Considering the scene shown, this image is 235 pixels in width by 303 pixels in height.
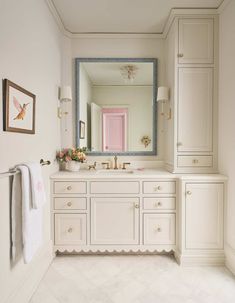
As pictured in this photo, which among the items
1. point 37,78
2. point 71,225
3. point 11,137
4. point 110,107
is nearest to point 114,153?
point 110,107

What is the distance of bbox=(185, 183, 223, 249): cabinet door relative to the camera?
2.23 m

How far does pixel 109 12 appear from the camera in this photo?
7.82 ft

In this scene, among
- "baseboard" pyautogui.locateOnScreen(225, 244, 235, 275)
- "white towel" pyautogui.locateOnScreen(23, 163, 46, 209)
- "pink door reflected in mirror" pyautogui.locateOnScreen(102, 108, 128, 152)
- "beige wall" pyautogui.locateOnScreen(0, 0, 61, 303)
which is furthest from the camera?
"pink door reflected in mirror" pyautogui.locateOnScreen(102, 108, 128, 152)

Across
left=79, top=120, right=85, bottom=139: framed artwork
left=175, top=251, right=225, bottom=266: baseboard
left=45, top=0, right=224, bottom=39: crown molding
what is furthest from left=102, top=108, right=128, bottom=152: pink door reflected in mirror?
left=175, top=251, right=225, bottom=266: baseboard

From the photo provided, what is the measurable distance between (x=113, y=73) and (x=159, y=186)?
1462 millimetres

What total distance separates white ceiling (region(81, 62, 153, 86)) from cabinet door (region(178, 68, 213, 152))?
51 cm

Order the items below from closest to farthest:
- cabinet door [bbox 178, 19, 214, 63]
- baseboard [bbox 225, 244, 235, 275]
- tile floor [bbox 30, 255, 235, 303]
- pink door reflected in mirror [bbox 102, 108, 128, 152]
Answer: tile floor [bbox 30, 255, 235, 303]
baseboard [bbox 225, 244, 235, 275]
cabinet door [bbox 178, 19, 214, 63]
pink door reflected in mirror [bbox 102, 108, 128, 152]

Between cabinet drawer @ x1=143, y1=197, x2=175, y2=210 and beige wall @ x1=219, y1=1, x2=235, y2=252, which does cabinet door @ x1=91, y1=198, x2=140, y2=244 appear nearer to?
cabinet drawer @ x1=143, y1=197, x2=175, y2=210

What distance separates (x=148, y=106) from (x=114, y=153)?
714mm

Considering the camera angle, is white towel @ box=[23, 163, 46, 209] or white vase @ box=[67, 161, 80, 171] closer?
white towel @ box=[23, 163, 46, 209]

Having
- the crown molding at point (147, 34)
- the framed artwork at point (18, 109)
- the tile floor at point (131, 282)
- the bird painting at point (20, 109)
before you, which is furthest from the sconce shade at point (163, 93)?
the tile floor at point (131, 282)

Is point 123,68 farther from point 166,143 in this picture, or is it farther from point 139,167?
point 139,167

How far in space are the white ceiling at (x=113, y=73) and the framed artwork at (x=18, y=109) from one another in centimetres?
111

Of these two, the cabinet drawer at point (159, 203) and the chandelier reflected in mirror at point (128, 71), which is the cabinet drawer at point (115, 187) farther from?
the chandelier reflected in mirror at point (128, 71)
